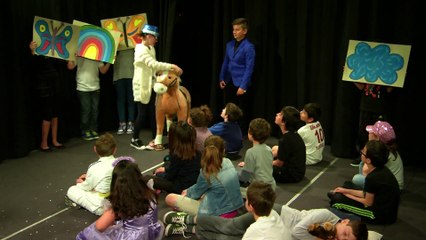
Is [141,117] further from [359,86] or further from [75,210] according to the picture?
→ [359,86]

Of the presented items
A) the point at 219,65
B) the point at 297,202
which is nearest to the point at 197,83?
the point at 219,65

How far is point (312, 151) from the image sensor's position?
15.4 feet

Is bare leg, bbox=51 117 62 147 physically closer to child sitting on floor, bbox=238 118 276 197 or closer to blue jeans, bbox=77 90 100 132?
blue jeans, bbox=77 90 100 132

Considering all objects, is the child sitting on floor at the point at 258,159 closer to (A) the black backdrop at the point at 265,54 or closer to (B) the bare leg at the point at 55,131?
(A) the black backdrop at the point at 265,54

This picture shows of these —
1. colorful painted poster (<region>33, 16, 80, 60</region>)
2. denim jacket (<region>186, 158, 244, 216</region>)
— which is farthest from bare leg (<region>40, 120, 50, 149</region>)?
denim jacket (<region>186, 158, 244, 216</region>)

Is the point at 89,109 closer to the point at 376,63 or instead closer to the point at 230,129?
the point at 230,129

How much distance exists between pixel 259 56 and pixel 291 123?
1745mm

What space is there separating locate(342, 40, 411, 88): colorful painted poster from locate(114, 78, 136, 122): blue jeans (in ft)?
8.80

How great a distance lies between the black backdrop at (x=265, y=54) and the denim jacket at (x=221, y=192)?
2.23 metres

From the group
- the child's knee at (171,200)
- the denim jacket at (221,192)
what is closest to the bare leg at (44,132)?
the child's knee at (171,200)

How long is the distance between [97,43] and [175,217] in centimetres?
285

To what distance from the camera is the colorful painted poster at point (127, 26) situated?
5648 millimetres

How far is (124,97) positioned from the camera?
600cm

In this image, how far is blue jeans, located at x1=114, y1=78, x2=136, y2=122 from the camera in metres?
5.96
